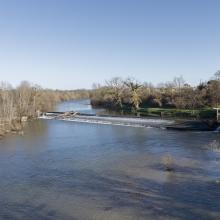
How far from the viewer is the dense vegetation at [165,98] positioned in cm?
4850

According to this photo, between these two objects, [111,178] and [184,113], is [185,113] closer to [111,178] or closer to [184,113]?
[184,113]

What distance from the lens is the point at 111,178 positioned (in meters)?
18.5

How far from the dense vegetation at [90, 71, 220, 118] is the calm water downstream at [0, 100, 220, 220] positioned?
17667mm

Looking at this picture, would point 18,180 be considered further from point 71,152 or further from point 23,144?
point 23,144

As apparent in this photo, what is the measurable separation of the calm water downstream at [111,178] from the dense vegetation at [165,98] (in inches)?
696

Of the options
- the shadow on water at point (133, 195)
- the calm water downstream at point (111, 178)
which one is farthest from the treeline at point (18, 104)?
the shadow on water at point (133, 195)

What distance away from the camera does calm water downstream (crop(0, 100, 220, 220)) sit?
13.7 m

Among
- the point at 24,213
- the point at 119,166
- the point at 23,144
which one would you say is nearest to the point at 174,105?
the point at 23,144

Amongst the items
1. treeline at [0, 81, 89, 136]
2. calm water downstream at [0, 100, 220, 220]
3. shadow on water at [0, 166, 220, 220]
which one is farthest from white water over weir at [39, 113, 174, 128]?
shadow on water at [0, 166, 220, 220]

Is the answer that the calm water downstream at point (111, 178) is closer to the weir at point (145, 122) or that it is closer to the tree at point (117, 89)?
the weir at point (145, 122)

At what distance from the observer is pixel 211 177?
1772 cm

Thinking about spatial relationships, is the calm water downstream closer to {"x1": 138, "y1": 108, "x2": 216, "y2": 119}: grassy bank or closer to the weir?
the weir

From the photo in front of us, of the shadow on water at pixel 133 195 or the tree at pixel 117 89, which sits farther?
the tree at pixel 117 89

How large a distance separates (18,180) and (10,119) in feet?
84.4
